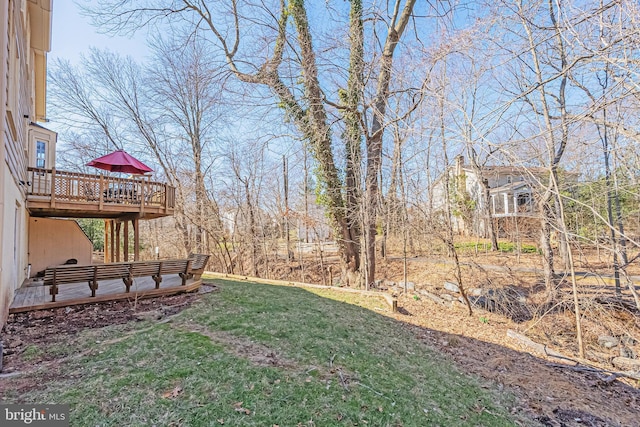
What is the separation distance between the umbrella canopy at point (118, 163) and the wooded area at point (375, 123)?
333 cm

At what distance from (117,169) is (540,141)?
1206 cm

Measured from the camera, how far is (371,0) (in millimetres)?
8992

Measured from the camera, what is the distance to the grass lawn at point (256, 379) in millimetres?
2623

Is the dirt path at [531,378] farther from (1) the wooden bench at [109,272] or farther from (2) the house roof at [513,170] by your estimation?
(1) the wooden bench at [109,272]

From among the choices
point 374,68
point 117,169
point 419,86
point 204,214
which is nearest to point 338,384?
point 419,86

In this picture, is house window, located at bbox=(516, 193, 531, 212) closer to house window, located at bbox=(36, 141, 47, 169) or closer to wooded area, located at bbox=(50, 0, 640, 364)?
wooded area, located at bbox=(50, 0, 640, 364)

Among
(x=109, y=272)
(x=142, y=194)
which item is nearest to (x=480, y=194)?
(x=142, y=194)

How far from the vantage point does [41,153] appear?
1109cm

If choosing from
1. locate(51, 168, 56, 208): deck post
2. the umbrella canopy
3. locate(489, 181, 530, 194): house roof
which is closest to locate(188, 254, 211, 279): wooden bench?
locate(51, 168, 56, 208): deck post

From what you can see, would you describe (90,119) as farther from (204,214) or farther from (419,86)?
(419,86)

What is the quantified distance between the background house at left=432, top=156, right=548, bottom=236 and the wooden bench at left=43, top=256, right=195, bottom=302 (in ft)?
22.0

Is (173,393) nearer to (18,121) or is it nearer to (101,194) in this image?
(18,121)

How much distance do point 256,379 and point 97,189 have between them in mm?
9016

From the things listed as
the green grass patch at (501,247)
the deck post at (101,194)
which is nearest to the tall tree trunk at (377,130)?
the green grass patch at (501,247)
